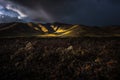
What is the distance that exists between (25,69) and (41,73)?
3.05 metres

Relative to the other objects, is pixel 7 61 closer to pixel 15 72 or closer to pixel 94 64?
pixel 15 72

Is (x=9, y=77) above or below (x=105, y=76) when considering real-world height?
above

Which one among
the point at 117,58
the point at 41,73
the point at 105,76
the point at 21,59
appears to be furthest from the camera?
the point at 21,59

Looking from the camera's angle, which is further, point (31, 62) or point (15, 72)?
point (31, 62)

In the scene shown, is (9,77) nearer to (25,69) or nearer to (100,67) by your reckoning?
(25,69)

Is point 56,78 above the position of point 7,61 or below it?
below

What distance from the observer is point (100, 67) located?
22.8 m

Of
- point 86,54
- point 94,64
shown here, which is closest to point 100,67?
point 94,64

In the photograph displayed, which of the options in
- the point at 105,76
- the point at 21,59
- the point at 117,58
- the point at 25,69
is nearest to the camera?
the point at 105,76

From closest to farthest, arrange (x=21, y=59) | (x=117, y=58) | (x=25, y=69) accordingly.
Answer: (x=25, y=69), (x=117, y=58), (x=21, y=59)

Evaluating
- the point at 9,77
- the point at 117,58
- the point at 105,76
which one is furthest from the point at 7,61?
the point at 117,58

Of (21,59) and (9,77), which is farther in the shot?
(21,59)

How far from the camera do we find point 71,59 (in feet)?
90.6

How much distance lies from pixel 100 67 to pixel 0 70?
48.3ft
